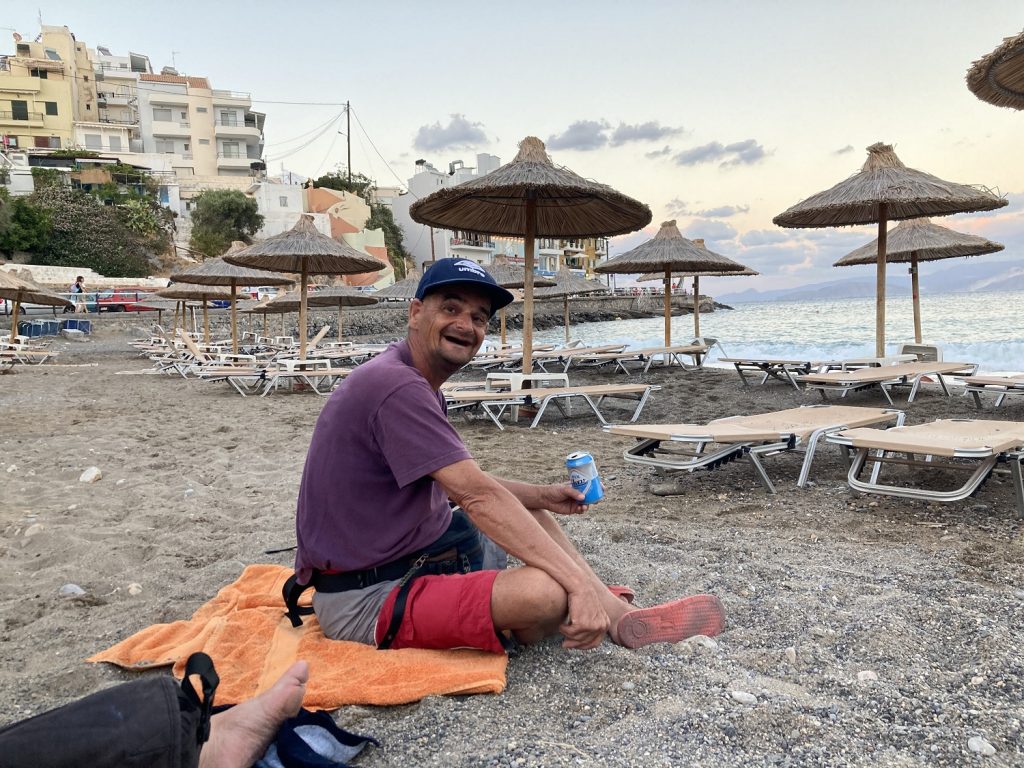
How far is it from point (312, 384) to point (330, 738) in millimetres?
9089

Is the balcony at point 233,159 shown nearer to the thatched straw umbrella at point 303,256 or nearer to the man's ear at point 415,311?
the thatched straw umbrella at point 303,256

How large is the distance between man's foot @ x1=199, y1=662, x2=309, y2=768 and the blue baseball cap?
3.46 feet

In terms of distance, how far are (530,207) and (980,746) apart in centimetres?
634

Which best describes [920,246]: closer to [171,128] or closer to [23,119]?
[171,128]

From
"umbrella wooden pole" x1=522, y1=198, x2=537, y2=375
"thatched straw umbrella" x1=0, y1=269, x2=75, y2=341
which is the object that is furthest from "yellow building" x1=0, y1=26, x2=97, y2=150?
"umbrella wooden pole" x1=522, y1=198, x2=537, y2=375

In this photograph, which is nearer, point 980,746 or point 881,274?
point 980,746

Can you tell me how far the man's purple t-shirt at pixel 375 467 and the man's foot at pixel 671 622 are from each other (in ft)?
2.14

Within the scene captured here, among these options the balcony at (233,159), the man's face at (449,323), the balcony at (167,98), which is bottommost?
the man's face at (449,323)

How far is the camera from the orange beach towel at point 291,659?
178cm

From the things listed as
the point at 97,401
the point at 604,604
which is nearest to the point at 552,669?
the point at 604,604

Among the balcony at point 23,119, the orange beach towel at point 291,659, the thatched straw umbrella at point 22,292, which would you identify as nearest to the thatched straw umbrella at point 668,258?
the orange beach towel at point 291,659

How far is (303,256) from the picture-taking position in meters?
10.1

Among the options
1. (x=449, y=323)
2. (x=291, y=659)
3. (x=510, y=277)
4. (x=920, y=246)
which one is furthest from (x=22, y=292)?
(x=920, y=246)

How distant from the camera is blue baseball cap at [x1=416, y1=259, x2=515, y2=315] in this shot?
187cm
